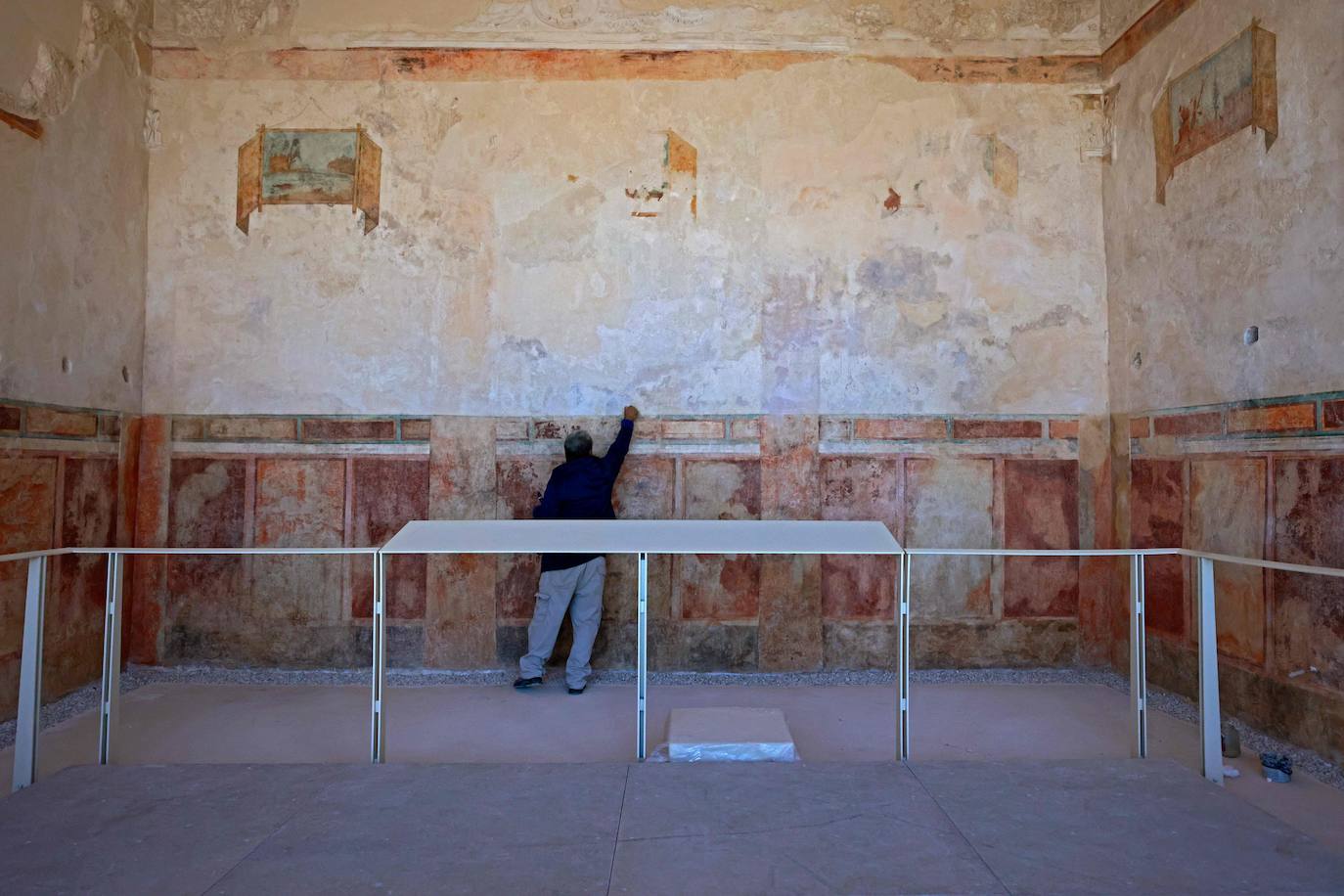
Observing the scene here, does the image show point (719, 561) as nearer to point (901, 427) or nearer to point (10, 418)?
point (901, 427)

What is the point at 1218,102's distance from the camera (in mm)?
5320

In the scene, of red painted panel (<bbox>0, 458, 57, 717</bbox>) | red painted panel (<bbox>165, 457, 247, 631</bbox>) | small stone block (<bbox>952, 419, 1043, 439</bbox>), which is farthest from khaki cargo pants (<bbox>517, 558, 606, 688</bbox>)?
red painted panel (<bbox>0, 458, 57, 717</bbox>)

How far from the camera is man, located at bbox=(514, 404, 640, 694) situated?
5828 millimetres

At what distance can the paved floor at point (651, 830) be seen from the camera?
2.52 m

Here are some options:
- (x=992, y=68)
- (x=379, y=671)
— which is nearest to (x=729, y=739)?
(x=379, y=671)

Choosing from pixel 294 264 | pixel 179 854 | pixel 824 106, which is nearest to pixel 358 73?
pixel 294 264

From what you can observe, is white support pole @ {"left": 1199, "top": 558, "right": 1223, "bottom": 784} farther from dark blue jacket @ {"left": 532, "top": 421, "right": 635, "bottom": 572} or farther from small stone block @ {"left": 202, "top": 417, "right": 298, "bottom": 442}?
small stone block @ {"left": 202, "top": 417, "right": 298, "bottom": 442}

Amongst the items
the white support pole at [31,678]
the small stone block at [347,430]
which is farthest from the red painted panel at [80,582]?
the white support pole at [31,678]

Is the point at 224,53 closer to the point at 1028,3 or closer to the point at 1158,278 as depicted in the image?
the point at 1028,3

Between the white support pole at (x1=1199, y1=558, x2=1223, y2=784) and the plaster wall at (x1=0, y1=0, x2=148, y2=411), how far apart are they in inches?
249

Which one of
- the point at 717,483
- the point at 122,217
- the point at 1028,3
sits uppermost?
the point at 1028,3

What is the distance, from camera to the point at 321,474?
6.48 metres

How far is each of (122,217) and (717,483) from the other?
4708mm

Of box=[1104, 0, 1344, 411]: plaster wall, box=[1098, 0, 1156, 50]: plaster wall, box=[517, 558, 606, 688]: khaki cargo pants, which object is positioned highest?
box=[1098, 0, 1156, 50]: plaster wall
